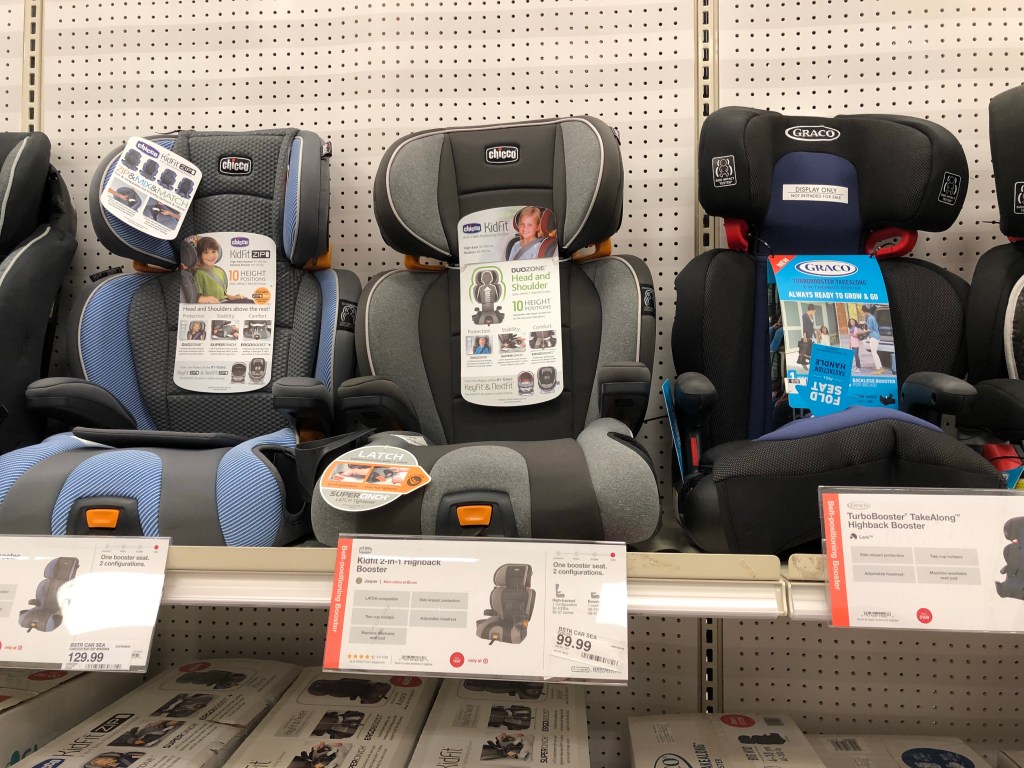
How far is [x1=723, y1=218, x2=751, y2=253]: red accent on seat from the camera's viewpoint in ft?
3.92

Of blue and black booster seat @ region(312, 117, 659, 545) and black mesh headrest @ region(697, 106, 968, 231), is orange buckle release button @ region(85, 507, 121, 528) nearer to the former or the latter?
blue and black booster seat @ region(312, 117, 659, 545)

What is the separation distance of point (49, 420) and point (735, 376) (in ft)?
4.07

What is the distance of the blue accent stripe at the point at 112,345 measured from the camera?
1198mm

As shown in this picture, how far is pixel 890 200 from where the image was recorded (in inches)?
45.8

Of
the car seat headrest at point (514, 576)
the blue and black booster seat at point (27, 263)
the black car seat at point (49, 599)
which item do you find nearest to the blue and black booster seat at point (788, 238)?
the car seat headrest at point (514, 576)

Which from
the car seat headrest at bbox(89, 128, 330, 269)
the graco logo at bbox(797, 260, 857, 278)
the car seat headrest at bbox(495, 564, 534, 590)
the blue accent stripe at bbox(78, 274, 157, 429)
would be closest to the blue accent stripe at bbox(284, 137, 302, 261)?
the car seat headrest at bbox(89, 128, 330, 269)

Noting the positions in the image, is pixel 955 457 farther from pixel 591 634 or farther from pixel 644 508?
pixel 591 634

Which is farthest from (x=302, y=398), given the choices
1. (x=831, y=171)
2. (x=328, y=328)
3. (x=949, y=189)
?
(x=949, y=189)

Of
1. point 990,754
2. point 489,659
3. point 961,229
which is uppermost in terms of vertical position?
point 961,229

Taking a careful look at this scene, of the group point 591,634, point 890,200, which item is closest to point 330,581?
point 591,634

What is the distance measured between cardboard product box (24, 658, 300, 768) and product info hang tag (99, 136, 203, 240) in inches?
31.9

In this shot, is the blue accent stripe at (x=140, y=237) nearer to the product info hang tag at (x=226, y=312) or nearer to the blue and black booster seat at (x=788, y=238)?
the product info hang tag at (x=226, y=312)

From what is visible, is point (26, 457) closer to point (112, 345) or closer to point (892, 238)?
point (112, 345)

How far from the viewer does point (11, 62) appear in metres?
1.50
